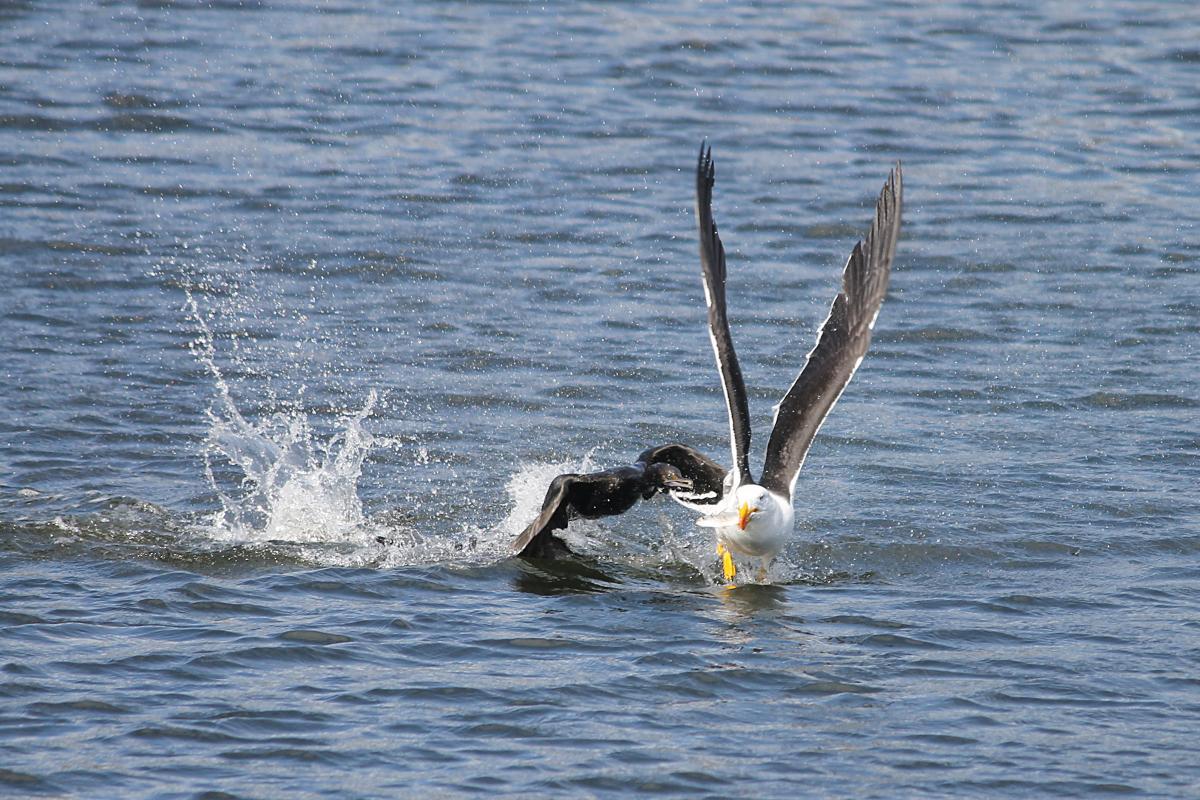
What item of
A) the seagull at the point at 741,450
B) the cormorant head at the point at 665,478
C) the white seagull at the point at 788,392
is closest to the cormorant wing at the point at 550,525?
the seagull at the point at 741,450

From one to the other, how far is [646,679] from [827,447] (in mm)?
3669

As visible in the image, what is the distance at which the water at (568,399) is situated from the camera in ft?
22.1

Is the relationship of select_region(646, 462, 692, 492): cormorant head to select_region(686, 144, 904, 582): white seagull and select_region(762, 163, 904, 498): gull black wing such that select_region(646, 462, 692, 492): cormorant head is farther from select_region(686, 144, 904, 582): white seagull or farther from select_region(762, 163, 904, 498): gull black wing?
select_region(762, 163, 904, 498): gull black wing

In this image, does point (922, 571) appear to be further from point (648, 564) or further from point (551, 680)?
point (551, 680)

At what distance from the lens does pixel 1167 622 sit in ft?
25.8

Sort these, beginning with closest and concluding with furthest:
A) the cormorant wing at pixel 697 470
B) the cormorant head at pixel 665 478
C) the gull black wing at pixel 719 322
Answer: the gull black wing at pixel 719 322, the cormorant head at pixel 665 478, the cormorant wing at pixel 697 470

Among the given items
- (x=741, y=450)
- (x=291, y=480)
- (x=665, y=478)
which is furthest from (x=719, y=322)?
(x=291, y=480)

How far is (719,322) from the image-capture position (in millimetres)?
7973

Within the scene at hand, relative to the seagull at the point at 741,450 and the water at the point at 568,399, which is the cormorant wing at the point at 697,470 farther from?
the water at the point at 568,399

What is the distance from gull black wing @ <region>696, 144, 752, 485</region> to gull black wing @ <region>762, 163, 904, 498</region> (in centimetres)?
42

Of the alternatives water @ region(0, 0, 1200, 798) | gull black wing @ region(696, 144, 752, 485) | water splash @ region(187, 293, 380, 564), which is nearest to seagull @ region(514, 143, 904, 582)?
gull black wing @ region(696, 144, 752, 485)

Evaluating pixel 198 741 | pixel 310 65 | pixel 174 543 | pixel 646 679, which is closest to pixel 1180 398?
pixel 646 679

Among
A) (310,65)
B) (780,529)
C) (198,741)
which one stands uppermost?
(310,65)

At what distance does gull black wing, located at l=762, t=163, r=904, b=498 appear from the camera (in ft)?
27.9
